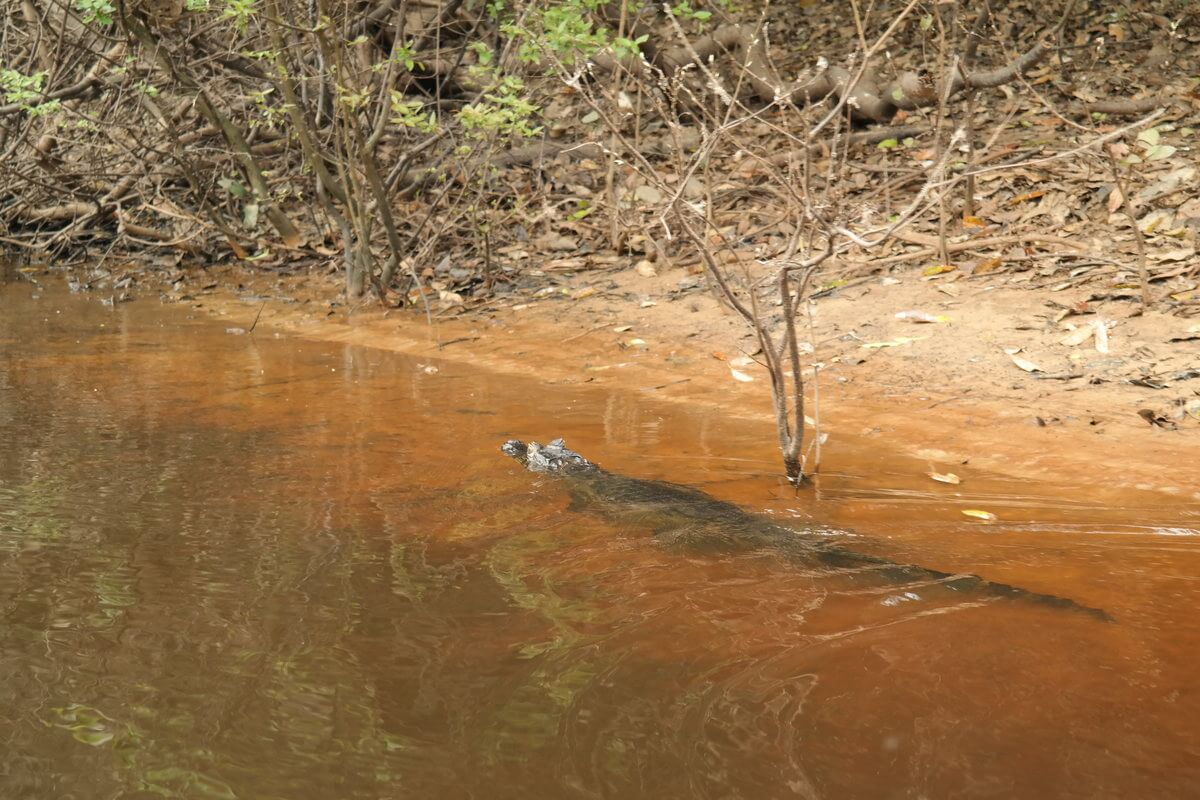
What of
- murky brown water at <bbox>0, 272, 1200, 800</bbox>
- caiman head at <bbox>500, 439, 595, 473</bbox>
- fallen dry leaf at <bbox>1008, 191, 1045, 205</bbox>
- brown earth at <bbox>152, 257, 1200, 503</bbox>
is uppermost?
fallen dry leaf at <bbox>1008, 191, 1045, 205</bbox>

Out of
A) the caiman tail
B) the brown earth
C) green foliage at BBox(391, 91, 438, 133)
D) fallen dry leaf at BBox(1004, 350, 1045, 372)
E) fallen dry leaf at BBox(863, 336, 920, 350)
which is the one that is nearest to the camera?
the caiman tail

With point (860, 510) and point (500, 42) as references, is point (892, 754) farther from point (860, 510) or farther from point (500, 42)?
point (500, 42)

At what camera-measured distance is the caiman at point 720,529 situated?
2893 mm

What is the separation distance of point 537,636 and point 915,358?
3.19 metres

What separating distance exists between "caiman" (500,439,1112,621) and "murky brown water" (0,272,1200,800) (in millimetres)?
74

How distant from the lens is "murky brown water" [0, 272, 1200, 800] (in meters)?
2.07

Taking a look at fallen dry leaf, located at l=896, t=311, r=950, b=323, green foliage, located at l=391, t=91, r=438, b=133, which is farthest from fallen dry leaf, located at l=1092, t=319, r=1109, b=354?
green foliage, located at l=391, t=91, r=438, b=133

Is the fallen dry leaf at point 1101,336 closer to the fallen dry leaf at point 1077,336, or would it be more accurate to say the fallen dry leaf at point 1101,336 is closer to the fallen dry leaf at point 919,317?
the fallen dry leaf at point 1077,336

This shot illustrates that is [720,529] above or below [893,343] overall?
below

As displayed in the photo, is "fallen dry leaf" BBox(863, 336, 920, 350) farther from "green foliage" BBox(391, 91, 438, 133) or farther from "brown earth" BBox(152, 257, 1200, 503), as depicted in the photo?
"green foliage" BBox(391, 91, 438, 133)

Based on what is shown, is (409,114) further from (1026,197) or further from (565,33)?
(1026,197)

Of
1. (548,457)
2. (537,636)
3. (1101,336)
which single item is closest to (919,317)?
(1101,336)

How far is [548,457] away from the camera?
4.03 m

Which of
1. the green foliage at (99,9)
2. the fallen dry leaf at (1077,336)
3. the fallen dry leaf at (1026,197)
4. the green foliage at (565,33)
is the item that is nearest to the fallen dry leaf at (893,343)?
the fallen dry leaf at (1077,336)
